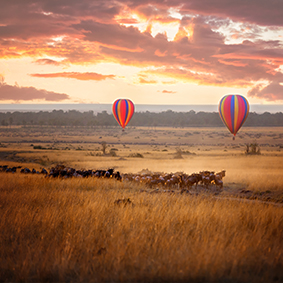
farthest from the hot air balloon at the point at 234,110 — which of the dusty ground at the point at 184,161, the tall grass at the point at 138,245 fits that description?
the tall grass at the point at 138,245

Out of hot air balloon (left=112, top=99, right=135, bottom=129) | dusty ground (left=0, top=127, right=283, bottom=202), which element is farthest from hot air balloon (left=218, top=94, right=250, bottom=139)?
hot air balloon (left=112, top=99, right=135, bottom=129)

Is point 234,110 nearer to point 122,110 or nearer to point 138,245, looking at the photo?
point 122,110

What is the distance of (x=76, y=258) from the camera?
554 centimetres

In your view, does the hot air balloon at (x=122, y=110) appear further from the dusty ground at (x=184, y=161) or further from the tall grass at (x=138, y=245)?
the tall grass at (x=138, y=245)

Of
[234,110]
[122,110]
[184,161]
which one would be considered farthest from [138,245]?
[122,110]

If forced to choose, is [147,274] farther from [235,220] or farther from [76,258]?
[235,220]

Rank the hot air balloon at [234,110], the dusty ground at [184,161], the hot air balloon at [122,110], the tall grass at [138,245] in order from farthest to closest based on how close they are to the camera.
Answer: the hot air balloon at [122,110], the hot air balloon at [234,110], the dusty ground at [184,161], the tall grass at [138,245]

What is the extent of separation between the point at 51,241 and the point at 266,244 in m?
4.51

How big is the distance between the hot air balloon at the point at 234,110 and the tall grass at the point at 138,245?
28.0 meters

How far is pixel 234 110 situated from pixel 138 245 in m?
31.9

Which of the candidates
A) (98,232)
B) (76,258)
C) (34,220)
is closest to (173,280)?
(76,258)

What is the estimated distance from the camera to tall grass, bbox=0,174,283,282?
5148 mm

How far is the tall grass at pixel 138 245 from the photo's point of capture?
5148mm

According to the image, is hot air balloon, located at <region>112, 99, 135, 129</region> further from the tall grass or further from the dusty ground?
the tall grass
